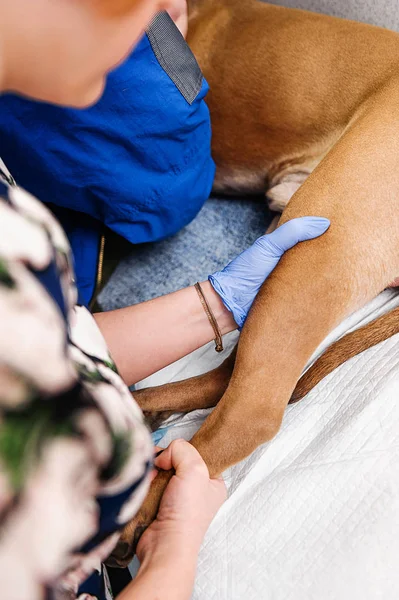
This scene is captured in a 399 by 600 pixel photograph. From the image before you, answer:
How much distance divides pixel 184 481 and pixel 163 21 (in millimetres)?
918

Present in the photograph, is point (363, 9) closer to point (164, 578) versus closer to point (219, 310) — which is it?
point (219, 310)

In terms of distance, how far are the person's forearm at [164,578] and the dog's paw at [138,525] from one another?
0.43ft

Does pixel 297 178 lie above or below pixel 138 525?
above

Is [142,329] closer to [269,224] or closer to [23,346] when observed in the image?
[269,224]

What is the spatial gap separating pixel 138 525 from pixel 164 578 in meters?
0.21

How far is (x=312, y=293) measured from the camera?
3.23ft

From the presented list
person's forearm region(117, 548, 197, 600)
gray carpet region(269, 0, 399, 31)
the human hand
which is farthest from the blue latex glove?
gray carpet region(269, 0, 399, 31)

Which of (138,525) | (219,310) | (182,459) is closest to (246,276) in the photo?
(219,310)

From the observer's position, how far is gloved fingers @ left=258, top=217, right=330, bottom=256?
3.28 feet

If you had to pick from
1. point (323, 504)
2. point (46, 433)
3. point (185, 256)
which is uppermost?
point (46, 433)

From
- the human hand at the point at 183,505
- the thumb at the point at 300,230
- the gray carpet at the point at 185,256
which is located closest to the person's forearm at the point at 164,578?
the human hand at the point at 183,505

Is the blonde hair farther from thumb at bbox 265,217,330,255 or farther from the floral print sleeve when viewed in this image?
thumb at bbox 265,217,330,255

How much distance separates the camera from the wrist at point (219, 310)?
3.86ft

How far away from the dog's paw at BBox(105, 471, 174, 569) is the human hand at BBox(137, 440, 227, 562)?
3 cm
